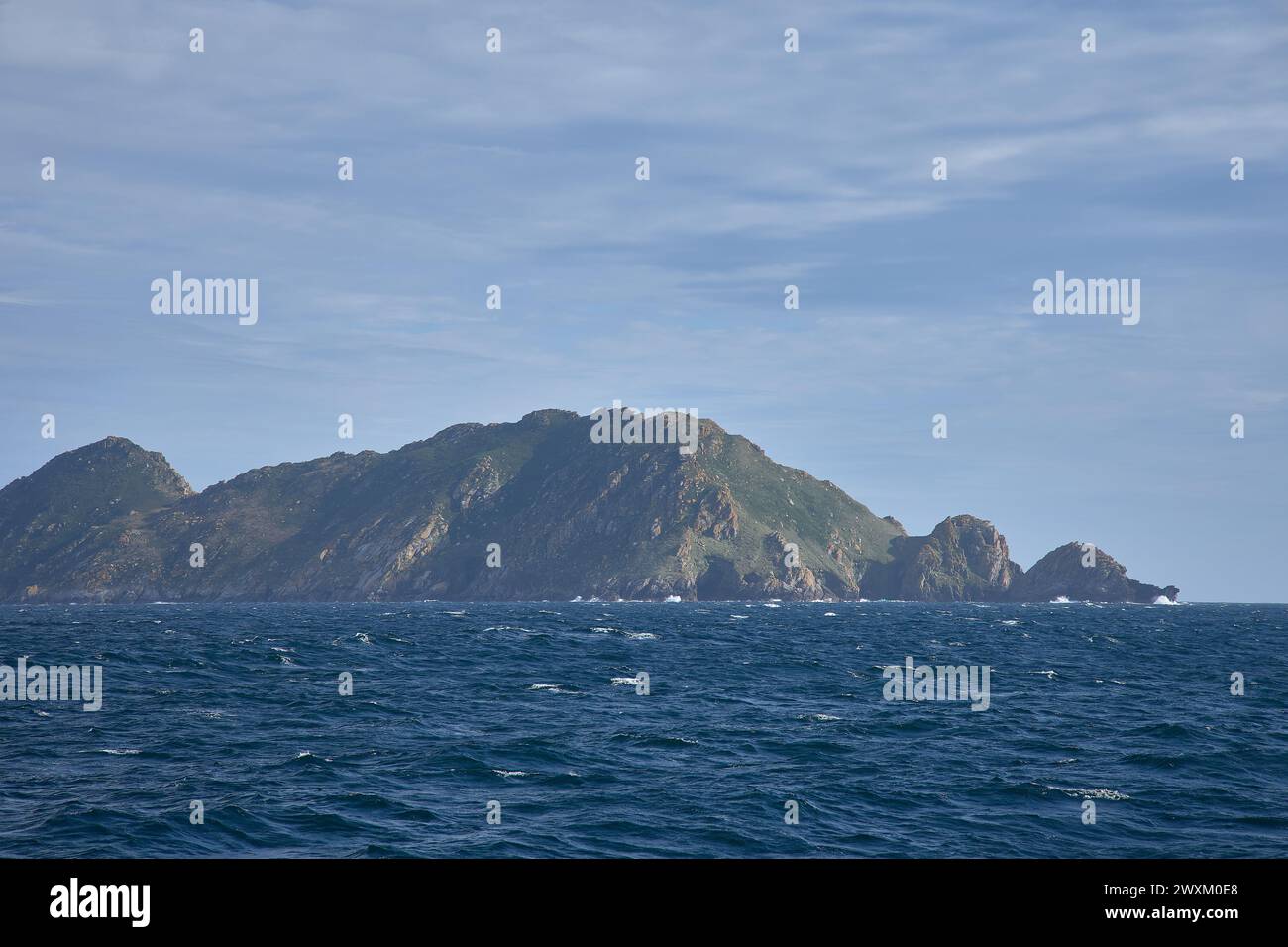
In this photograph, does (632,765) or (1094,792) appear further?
(632,765)

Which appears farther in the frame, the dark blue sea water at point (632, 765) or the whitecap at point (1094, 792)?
the whitecap at point (1094, 792)

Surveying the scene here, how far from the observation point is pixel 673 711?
49406mm

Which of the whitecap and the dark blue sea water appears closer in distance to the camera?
the dark blue sea water

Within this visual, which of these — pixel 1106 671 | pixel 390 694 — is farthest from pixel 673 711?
pixel 1106 671

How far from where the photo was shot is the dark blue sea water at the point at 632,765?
26375 millimetres

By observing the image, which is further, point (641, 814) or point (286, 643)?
point (286, 643)

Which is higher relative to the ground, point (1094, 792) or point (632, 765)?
point (632, 765)

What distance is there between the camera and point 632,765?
117 ft

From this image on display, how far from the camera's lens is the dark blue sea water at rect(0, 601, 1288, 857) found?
26.4m
